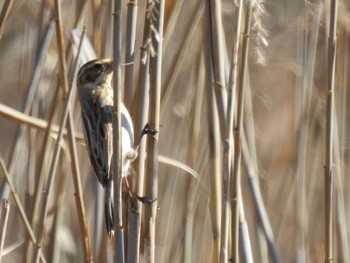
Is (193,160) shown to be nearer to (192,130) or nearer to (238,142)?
(192,130)

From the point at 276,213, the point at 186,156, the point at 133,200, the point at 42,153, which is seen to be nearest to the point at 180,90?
the point at 186,156

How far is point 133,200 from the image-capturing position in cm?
196

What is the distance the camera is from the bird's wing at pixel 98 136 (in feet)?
8.62

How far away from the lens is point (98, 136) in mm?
2719

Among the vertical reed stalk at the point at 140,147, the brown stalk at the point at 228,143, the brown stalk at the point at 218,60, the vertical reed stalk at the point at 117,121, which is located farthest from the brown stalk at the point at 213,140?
the vertical reed stalk at the point at 117,121

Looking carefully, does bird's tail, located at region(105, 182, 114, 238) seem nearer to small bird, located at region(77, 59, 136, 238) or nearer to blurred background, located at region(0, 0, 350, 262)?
small bird, located at region(77, 59, 136, 238)

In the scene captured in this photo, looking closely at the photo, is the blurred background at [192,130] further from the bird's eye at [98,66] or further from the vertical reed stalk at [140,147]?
the vertical reed stalk at [140,147]

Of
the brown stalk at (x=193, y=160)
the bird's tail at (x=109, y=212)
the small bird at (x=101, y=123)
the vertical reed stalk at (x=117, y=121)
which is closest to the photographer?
the vertical reed stalk at (x=117, y=121)

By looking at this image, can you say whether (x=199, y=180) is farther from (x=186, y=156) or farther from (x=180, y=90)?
(x=180, y=90)

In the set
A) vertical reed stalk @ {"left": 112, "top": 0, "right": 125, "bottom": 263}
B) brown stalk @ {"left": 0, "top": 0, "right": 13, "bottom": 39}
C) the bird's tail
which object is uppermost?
brown stalk @ {"left": 0, "top": 0, "right": 13, "bottom": 39}

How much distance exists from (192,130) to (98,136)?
369 mm

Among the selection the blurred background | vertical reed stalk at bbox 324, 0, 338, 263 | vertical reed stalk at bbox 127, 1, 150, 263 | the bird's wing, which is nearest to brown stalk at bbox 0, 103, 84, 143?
the blurred background

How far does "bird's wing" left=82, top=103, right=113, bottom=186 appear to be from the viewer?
2.63 m

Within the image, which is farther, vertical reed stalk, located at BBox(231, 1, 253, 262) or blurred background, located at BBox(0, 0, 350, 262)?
blurred background, located at BBox(0, 0, 350, 262)
